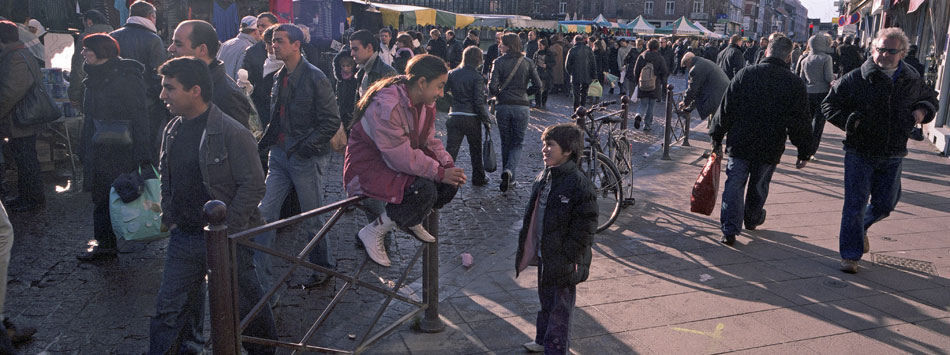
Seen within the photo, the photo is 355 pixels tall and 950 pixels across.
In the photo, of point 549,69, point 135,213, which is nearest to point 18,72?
point 135,213

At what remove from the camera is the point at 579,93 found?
15391 mm

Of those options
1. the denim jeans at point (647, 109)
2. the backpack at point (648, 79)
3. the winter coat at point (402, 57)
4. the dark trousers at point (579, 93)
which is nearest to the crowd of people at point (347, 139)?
the winter coat at point (402, 57)

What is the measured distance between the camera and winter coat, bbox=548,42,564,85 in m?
17.0

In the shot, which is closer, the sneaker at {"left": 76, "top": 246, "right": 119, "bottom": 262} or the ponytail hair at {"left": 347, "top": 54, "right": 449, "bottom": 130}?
the ponytail hair at {"left": 347, "top": 54, "right": 449, "bottom": 130}

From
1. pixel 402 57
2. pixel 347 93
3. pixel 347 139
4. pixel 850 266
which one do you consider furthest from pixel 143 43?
pixel 850 266

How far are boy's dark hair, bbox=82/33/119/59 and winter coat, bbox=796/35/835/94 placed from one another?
8505 mm

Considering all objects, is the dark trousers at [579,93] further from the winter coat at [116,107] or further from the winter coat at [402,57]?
the winter coat at [116,107]

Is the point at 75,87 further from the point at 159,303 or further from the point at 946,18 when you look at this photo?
the point at 946,18

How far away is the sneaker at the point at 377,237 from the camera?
398cm

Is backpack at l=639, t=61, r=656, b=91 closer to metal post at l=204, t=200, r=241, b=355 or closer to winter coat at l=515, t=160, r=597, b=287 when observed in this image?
winter coat at l=515, t=160, r=597, b=287

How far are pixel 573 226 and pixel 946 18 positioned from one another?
13.1 m

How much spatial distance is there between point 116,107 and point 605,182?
415 cm

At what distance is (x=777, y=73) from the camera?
5.88 metres

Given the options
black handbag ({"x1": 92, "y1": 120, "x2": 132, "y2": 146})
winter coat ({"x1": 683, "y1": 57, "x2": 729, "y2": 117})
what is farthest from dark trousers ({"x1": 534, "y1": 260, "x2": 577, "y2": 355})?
winter coat ({"x1": 683, "y1": 57, "x2": 729, "y2": 117})
